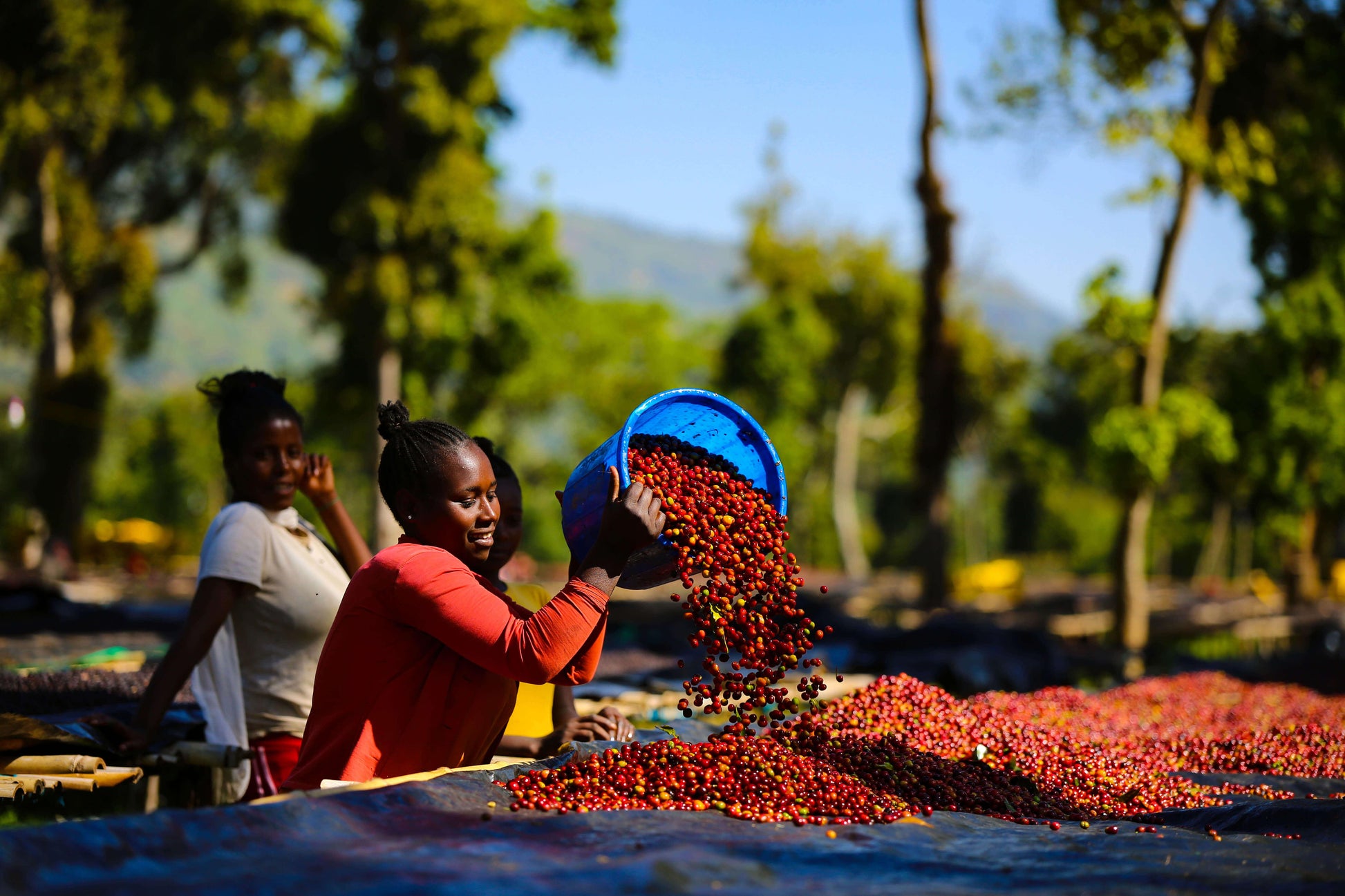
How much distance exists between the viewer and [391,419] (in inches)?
107

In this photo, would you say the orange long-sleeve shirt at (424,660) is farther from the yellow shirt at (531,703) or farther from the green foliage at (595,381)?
the green foliage at (595,381)

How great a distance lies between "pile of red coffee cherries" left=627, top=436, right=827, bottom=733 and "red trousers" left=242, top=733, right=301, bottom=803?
51.2 inches

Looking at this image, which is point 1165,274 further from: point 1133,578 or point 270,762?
point 270,762

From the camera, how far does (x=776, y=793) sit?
8.49 ft

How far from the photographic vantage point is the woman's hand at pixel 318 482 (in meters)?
3.60

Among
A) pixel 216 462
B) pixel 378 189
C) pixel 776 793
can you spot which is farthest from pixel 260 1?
pixel 216 462

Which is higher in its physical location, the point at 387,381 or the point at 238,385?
the point at 387,381

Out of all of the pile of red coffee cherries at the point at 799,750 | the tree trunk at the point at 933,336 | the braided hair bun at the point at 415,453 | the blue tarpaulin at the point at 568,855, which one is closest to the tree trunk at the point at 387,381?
the tree trunk at the point at 933,336

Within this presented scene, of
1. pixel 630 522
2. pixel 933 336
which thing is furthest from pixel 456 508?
pixel 933 336

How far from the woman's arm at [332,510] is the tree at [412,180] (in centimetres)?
1220

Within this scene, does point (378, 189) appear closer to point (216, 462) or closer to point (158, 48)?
point (158, 48)

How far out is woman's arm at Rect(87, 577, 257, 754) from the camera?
3.18 meters

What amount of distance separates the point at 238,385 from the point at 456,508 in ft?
4.60

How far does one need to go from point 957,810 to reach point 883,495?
4356cm
